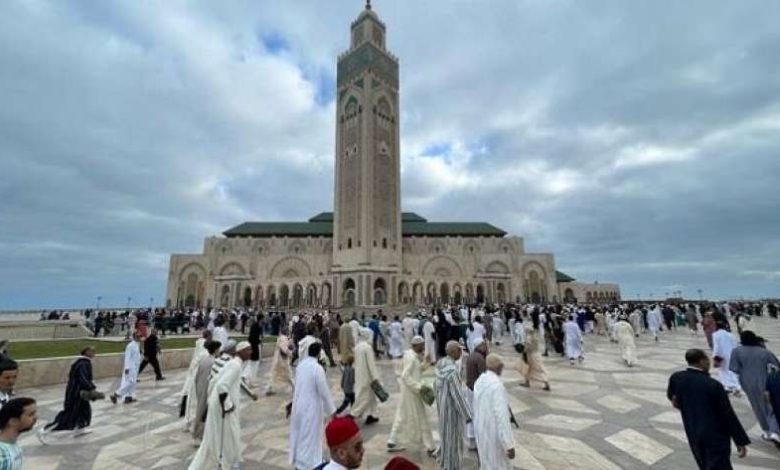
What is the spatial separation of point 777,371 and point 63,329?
22309 millimetres

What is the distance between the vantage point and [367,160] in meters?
39.9

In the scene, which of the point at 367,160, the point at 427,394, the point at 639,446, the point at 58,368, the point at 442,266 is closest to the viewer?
the point at 427,394

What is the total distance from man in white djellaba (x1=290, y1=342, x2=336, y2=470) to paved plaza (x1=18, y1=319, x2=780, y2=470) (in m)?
0.60

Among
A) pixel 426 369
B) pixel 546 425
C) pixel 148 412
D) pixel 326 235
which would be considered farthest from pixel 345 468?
pixel 326 235

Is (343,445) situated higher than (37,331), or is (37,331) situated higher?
(343,445)

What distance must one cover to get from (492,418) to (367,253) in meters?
35.6

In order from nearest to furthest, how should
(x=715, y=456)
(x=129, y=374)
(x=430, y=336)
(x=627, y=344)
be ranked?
1. (x=715, y=456)
2. (x=129, y=374)
3. (x=627, y=344)
4. (x=430, y=336)

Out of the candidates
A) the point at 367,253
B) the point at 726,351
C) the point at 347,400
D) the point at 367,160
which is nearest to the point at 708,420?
the point at 347,400

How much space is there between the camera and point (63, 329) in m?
16.2

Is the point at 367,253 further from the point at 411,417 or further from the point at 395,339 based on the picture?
the point at 411,417

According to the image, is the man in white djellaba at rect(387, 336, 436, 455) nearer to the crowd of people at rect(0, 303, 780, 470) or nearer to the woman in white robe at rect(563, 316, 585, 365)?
the crowd of people at rect(0, 303, 780, 470)

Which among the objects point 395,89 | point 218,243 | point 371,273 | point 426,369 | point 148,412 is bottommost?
point 148,412

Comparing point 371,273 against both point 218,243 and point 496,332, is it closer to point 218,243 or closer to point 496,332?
point 496,332

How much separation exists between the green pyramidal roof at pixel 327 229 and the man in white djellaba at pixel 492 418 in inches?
2019
